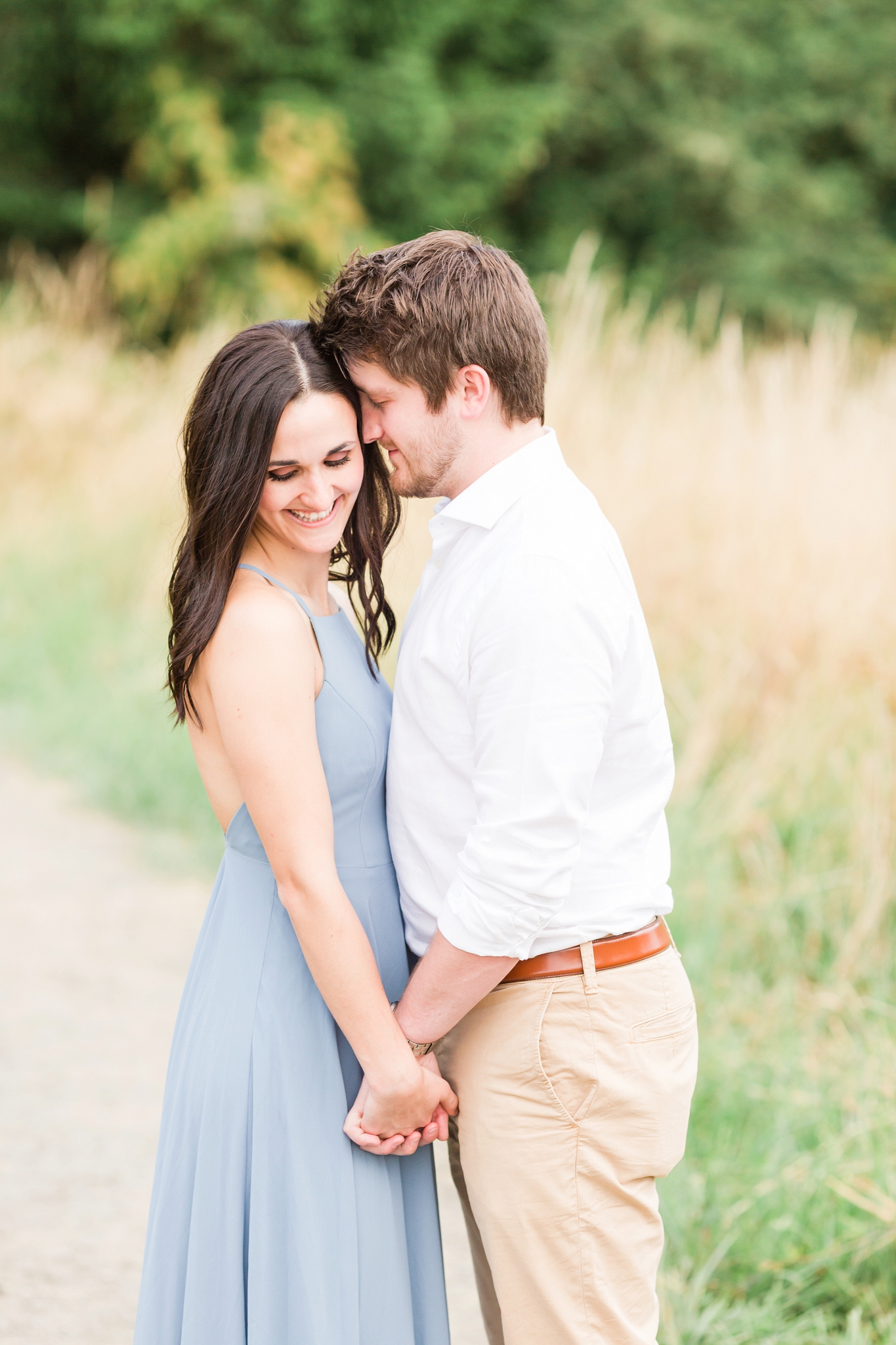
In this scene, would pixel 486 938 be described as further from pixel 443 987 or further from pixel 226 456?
pixel 226 456

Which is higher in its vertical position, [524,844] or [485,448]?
[485,448]

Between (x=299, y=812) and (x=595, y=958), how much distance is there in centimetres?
44

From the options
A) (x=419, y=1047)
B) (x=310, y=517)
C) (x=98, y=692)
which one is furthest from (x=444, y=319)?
(x=98, y=692)

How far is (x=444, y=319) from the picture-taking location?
157 cm

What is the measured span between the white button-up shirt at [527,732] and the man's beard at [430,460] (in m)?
0.07

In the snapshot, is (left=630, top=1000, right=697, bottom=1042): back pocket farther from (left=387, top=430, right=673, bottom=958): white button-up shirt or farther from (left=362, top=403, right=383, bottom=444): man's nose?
(left=362, top=403, right=383, bottom=444): man's nose

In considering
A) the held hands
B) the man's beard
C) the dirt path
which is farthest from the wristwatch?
the man's beard

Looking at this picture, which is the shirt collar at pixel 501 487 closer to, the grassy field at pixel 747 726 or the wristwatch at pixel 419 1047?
the grassy field at pixel 747 726

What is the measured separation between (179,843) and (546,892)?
3447mm

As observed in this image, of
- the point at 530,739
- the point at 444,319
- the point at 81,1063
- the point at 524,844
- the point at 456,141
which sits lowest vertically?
the point at 81,1063

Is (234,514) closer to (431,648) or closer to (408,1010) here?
(431,648)

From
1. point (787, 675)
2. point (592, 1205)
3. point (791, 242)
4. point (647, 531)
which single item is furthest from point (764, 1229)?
point (791, 242)

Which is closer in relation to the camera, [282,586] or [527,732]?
[527,732]

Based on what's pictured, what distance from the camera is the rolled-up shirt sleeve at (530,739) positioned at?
139 cm
